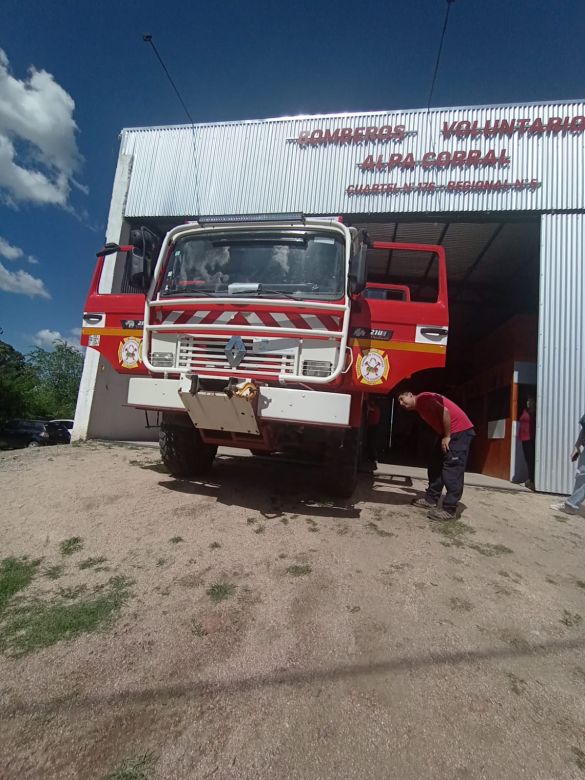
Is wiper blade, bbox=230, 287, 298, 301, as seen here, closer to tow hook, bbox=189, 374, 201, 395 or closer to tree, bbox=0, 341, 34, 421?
tow hook, bbox=189, 374, 201, 395

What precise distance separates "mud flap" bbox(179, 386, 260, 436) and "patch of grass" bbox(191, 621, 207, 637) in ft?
5.66

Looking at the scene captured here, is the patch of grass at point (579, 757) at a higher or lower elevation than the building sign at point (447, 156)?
lower

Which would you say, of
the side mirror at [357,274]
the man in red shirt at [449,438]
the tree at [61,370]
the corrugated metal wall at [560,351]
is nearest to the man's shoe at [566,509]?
the corrugated metal wall at [560,351]

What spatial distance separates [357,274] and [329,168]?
5.66 meters

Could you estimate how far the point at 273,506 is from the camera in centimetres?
439

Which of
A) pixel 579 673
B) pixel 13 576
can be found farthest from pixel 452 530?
pixel 13 576

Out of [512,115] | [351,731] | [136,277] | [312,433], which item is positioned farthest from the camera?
[512,115]

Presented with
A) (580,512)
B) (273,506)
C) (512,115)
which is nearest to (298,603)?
(273,506)

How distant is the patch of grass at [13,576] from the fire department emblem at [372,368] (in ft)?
9.92

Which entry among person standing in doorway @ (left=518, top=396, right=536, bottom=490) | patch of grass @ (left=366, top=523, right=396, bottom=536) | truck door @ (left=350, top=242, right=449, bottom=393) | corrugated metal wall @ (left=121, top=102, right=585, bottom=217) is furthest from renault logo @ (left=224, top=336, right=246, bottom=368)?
person standing in doorway @ (left=518, top=396, right=536, bottom=490)

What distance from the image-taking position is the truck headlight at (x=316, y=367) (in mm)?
3830

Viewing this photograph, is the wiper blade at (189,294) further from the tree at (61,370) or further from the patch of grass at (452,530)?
the tree at (61,370)

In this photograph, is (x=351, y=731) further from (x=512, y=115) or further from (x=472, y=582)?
A: (x=512, y=115)

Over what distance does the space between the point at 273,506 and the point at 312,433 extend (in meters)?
0.90
